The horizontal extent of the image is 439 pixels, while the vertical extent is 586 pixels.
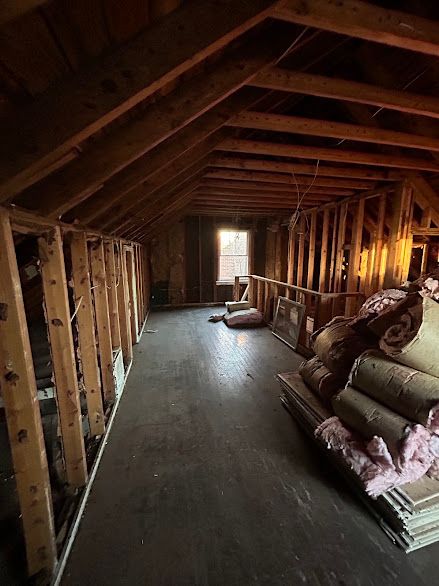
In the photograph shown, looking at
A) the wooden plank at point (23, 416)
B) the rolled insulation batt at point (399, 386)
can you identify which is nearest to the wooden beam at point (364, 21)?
the wooden plank at point (23, 416)

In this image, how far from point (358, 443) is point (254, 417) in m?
0.95

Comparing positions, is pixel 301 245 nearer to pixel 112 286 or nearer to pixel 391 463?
pixel 112 286

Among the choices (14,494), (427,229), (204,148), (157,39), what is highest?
(204,148)

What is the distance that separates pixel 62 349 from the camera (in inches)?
61.2

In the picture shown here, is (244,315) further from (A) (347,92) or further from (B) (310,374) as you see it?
(A) (347,92)

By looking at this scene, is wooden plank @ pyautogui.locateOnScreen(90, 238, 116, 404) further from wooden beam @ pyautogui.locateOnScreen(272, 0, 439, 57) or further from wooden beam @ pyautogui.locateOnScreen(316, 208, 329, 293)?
wooden beam @ pyautogui.locateOnScreen(316, 208, 329, 293)

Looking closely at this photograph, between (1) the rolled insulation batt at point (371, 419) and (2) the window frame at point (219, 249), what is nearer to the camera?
(1) the rolled insulation batt at point (371, 419)

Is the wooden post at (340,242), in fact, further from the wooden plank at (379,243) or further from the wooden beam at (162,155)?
the wooden beam at (162,155)

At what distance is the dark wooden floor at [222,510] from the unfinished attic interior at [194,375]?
1 centimetres

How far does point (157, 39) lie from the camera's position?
847 mm

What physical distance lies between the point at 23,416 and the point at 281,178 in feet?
12.1

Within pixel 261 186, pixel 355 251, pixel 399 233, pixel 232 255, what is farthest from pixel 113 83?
pixel 232 255

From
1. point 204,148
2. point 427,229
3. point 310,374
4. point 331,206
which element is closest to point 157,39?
point 204,148

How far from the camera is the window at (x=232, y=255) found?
25.4 feet
